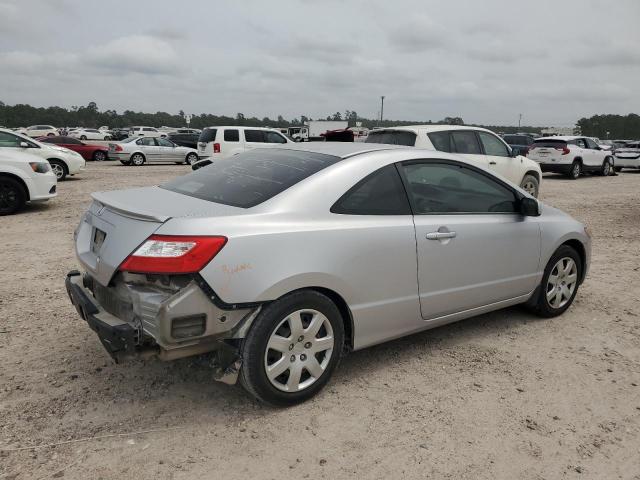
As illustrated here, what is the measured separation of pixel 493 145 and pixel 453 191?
7.62 metres

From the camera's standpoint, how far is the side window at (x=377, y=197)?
3.24 metres

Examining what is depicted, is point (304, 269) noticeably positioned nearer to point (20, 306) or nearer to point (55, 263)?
point (20, 306)

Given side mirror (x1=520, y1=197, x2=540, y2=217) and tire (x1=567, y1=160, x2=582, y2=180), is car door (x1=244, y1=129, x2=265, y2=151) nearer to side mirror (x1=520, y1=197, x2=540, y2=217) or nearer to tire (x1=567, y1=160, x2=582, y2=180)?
tire (x1=567, y1=160, x2=582, y2=180)

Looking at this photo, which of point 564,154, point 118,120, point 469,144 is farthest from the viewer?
point 118,120

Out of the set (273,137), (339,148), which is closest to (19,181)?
(339,148)

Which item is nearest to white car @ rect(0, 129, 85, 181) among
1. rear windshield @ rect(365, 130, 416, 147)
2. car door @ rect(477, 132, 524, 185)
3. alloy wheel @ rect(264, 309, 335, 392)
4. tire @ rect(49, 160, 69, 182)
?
tire @ rect(49, 160, 69, 182)

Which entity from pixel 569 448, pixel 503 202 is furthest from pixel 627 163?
pixel 569 448

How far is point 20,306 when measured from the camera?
15.4 ft

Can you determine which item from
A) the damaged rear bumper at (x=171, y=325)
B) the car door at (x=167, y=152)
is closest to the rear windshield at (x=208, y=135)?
the car door at (x=167, y=152)

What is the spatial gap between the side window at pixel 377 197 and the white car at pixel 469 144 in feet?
16.3

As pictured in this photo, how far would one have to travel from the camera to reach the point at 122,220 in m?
2.96

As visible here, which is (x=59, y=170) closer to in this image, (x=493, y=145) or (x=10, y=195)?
(x=10, y=195)

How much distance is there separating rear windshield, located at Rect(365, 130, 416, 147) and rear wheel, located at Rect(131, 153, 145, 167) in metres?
16.5

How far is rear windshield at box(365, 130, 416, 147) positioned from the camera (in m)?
9.21
